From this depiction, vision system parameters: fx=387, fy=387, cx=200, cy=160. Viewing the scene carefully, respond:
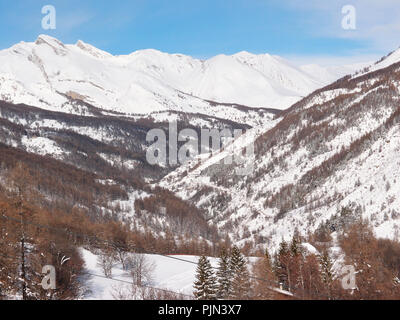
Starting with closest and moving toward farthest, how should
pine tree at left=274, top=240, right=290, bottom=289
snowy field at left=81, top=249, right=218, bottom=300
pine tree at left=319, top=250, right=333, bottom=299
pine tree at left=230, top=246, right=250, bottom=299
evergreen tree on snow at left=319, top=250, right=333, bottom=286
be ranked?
pine tree at left=230, top=246, right=250, bottom=299 → pine tree at left=319, top=250, right=333, bottom=299 → evergreen tree on snow at left=319, top=250, right=333, bottom=286 → snowy field at left=81, top=249, right=218, bottom=300 → pine tree at left=274, top=240, right=290, bottom=289

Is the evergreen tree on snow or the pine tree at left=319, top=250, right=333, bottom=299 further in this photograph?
the evergreen tree on snow

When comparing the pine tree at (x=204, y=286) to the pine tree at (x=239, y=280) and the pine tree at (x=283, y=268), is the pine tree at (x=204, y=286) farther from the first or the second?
the pine tree at (x=283, y=268)

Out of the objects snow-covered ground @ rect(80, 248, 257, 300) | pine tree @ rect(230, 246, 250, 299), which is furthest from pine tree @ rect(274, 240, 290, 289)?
snow-covered ground @ rect(80, 248, 257, 300)

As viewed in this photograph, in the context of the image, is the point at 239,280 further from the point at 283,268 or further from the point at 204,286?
the point at 283,268

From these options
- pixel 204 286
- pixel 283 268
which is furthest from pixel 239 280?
pixel 283 268

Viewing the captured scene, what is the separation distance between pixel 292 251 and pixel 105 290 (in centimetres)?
3469

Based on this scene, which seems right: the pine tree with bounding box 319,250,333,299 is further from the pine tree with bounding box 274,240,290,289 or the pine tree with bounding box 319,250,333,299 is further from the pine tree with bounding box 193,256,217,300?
the pine tree with bounding box 193,256,217,300

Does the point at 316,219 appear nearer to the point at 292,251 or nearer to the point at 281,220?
the point at 281,220

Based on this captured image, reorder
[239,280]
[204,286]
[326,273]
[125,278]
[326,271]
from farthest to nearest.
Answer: [125,278], [326,271], [326,273], [239,280], [204,286]

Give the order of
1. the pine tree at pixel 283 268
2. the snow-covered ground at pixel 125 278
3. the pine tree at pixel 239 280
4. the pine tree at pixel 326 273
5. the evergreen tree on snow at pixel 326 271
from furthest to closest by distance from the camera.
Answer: the pine tree at pixel 283 268 → the snow-covered ground at pixel 125 278 → the evergreen tree on snow at pixel 326 271 → the pine tree at pixel 326 273 → the pine tree at pixel 239 280

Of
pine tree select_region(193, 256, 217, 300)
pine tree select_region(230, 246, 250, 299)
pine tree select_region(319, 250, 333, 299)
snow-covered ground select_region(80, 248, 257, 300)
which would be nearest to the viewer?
pine tree select_region(230, 246, 250, 299)

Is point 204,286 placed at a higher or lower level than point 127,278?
lower

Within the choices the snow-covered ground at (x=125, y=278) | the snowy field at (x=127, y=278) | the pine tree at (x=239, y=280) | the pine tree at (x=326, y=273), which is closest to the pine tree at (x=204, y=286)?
the snow-covered ground at (x=125, y=278)
